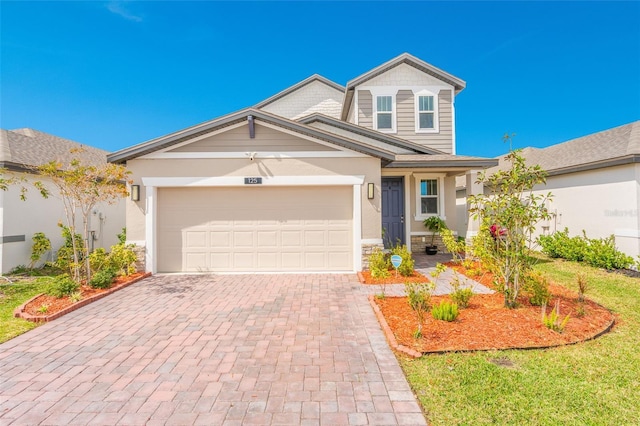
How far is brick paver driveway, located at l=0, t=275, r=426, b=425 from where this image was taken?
2.78m

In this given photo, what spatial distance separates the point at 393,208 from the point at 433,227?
1633 mm

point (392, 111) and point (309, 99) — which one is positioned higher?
point (309, 99)

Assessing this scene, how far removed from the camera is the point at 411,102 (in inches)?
489

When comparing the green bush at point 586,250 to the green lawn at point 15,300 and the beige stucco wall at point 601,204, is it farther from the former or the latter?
the green lawn at point 15,300

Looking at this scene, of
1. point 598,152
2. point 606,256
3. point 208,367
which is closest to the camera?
point 208,367

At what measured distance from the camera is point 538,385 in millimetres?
3115

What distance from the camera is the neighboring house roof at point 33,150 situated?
8.70 m

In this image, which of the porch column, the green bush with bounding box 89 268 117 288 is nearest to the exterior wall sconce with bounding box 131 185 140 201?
the green bush with bounding box 89 268 117 288

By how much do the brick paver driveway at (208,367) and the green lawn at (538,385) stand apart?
1.05 ft

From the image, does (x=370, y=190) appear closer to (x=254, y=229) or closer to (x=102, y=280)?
(x=254, y=229)

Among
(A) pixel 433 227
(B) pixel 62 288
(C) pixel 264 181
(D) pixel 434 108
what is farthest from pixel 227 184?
(D) pixel 434 108

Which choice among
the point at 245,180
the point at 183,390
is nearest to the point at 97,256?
the point at 245,180

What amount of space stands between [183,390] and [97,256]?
252 inches

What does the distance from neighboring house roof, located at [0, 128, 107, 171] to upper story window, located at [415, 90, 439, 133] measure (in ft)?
37.0
